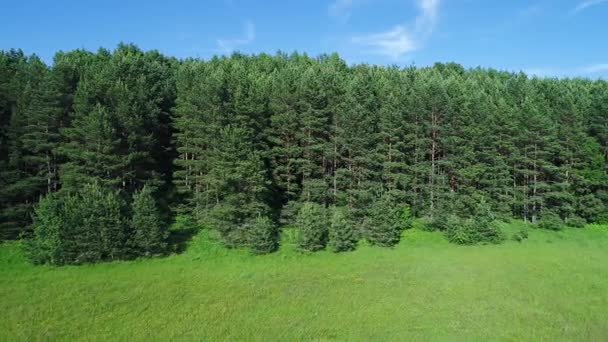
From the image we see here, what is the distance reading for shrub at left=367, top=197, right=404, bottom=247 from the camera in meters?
40.3

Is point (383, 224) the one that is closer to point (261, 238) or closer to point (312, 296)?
point (261, 238)

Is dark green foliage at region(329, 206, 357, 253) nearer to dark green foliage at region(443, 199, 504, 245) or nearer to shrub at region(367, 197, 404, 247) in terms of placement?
shrub at region(367, 197, 404, 247)

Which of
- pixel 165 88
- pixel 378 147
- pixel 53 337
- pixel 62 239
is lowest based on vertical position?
pixel 53 337

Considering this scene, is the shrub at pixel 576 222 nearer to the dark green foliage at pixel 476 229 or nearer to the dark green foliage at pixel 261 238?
the dark green foliage at pixel 476 229

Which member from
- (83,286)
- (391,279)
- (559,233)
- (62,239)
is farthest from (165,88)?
(559,233)

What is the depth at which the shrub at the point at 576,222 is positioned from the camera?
51.0 metres

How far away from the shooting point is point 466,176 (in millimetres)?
47750

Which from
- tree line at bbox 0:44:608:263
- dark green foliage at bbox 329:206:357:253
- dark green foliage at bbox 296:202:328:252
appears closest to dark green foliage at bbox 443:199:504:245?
tree line at bbox 0:44:608:263

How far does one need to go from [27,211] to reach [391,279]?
29.3 m

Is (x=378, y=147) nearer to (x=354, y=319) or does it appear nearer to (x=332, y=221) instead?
(x=332, y=221)

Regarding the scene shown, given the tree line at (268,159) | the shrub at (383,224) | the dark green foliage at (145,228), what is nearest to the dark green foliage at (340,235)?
the tree line at (268,159)

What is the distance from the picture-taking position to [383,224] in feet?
133

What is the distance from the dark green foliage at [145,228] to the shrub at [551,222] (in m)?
39.1

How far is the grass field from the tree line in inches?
118
